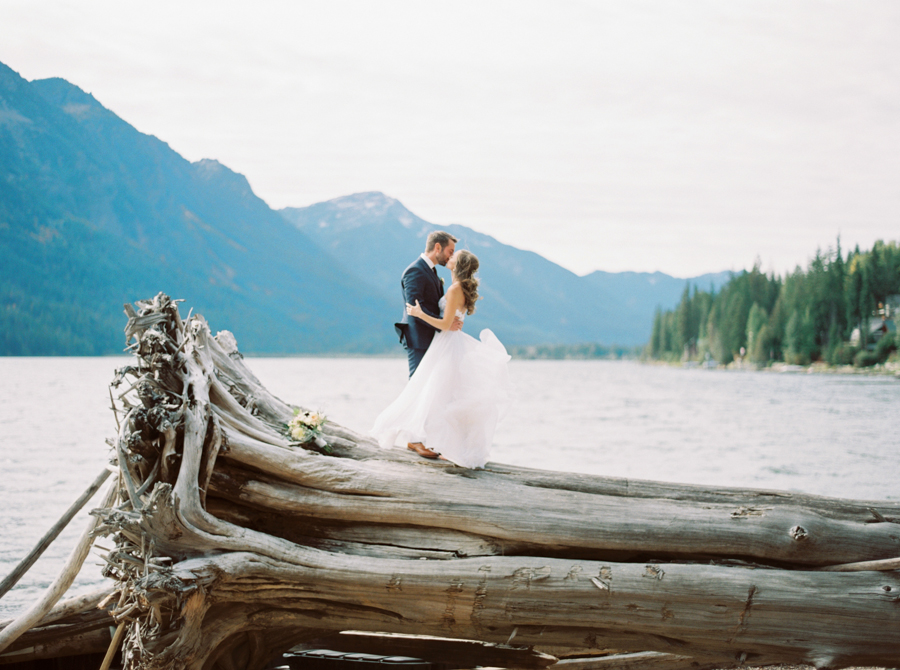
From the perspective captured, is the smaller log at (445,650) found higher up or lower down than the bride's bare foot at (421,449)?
lower down

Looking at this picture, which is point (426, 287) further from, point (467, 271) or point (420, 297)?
point (467, 271)

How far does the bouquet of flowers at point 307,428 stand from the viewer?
22.5 ft

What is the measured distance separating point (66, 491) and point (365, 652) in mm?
21929

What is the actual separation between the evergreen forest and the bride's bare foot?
12048 cm

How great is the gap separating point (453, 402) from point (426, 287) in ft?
4.15

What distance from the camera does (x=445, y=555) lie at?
6.16 meters

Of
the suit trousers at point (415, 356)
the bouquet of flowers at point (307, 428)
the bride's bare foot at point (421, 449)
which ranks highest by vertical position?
the suit trousers at point (415, 356)

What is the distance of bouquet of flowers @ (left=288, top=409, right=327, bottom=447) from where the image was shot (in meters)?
6.85

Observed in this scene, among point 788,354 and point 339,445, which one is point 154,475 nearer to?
point 339,445

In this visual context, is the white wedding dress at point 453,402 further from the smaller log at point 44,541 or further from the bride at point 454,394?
the smaller log at point 44,541

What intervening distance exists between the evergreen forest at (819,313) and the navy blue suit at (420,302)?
Answer: 394 ft

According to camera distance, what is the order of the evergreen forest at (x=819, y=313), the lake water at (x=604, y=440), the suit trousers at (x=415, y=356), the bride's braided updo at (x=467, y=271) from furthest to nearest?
1. the evergreen forest at (x=819, y=313)
2. the lake water at (x=604, y=440)
3. the suit trousers at (x=415, y=356)
4. the bride's braided updo at (x=467, y=271)

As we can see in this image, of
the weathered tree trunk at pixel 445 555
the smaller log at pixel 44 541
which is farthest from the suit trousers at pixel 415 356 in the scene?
the smaller log at pixel 44 541

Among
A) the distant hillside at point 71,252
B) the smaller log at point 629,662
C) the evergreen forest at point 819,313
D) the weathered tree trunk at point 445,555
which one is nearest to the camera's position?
the weathered tree trunk at point 445,555
